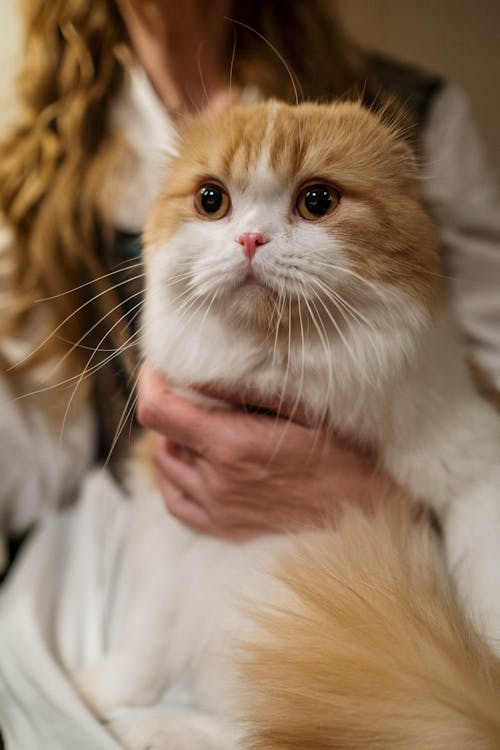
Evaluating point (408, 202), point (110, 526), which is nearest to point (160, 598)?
point (110, 526)

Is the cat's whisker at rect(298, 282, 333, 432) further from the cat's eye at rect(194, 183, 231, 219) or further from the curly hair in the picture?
the curly hair

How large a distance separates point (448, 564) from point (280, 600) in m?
0.22

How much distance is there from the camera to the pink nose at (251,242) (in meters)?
0.57

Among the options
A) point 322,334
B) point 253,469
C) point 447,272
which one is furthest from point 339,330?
point 447,272

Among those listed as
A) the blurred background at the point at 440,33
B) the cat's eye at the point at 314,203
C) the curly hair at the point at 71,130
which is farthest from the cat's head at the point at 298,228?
the blurred background at the point at 440,33

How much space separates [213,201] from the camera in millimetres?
656

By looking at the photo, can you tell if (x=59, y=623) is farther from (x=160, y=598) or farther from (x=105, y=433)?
(x=105, y=433)

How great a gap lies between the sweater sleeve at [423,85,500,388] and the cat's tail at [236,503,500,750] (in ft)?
1.71

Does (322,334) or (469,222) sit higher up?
(469,222)

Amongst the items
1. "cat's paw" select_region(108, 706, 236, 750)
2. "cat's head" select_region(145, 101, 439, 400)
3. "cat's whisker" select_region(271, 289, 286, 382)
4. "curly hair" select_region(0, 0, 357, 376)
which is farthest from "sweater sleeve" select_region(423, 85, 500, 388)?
"cat's paw" select_region(108, 706, 236, 750)

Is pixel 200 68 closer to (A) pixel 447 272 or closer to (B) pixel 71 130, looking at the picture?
(B) pixel 71 130

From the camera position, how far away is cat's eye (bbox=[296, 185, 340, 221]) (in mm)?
618

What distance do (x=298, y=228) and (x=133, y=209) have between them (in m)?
0.37

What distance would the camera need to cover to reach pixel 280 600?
603 millimetres
